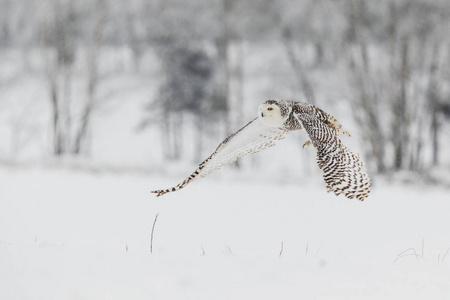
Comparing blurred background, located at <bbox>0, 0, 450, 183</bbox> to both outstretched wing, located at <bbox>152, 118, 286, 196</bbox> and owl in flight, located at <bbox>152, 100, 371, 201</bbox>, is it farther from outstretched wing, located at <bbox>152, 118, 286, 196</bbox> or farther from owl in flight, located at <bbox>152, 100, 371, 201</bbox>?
outstretched wing, located at <bbox>152, 118, 286, 196</bbox>

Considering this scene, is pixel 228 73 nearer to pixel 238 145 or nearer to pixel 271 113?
pixel 238 145

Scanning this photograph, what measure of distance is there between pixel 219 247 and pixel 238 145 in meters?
0.97

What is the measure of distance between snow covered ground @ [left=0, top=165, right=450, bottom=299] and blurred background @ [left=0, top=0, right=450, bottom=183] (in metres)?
5.46

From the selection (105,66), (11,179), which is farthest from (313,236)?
(105,66)

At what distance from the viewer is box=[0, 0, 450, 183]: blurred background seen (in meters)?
10.9

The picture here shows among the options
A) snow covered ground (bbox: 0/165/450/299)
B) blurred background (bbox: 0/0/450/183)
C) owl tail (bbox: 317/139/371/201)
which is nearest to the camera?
snow covered ground (bbox: 0/165/450/299)

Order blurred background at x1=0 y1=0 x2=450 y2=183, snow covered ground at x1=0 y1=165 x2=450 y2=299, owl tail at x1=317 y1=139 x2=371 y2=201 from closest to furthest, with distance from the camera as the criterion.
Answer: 1. snow covered ground at x1=0 y1=165 x2=450 y2=299
2. owl tail at x1=317 y1=139 x2=371 y2=201
3. blurred background at x1=0 y1=0 x2=450 y2=183

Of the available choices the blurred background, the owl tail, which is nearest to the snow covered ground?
the owl tail

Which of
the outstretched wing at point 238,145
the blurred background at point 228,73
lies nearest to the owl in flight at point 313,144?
the outstretched wing at point 238,145

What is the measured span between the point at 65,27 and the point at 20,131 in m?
8.67

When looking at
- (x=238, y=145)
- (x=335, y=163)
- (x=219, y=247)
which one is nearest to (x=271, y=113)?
(x=238, y=145)

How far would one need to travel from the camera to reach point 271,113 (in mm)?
1670

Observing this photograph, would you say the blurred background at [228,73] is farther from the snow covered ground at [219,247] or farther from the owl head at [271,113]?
the owl head at [271,113]

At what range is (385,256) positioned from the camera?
2.32 metres
